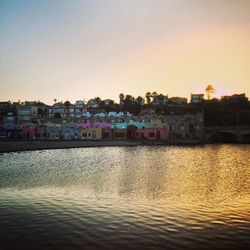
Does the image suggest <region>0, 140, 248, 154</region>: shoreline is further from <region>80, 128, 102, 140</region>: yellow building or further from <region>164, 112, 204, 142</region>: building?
<region>80, 128, 102, 140</region>: yellow building

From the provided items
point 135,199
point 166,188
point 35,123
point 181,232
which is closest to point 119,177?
point 166,188

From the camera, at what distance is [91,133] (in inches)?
4724

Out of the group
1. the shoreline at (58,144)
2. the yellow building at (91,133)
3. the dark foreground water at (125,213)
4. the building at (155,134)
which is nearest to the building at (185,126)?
the building at (155,134)

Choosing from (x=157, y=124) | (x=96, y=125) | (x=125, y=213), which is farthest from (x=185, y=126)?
(x=125, y=213)

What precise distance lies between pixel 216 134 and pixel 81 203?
11388 centimetres

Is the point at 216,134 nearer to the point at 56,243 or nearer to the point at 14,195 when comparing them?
the point at 14,195

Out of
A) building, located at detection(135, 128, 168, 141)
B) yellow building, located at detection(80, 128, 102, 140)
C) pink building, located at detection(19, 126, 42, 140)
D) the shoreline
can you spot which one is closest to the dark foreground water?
the shoreline

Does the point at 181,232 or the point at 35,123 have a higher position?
the point at 35,123

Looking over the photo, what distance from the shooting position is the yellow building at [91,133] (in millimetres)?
119000

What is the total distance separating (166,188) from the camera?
94.8 ft

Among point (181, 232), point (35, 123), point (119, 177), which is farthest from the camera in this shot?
point (35, 123)

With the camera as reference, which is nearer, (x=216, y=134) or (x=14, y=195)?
(x=14, y=195)

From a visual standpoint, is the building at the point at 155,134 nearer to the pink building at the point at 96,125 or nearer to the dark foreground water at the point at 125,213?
the pink building at the point at 96,125

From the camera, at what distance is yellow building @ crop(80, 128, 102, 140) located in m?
119
